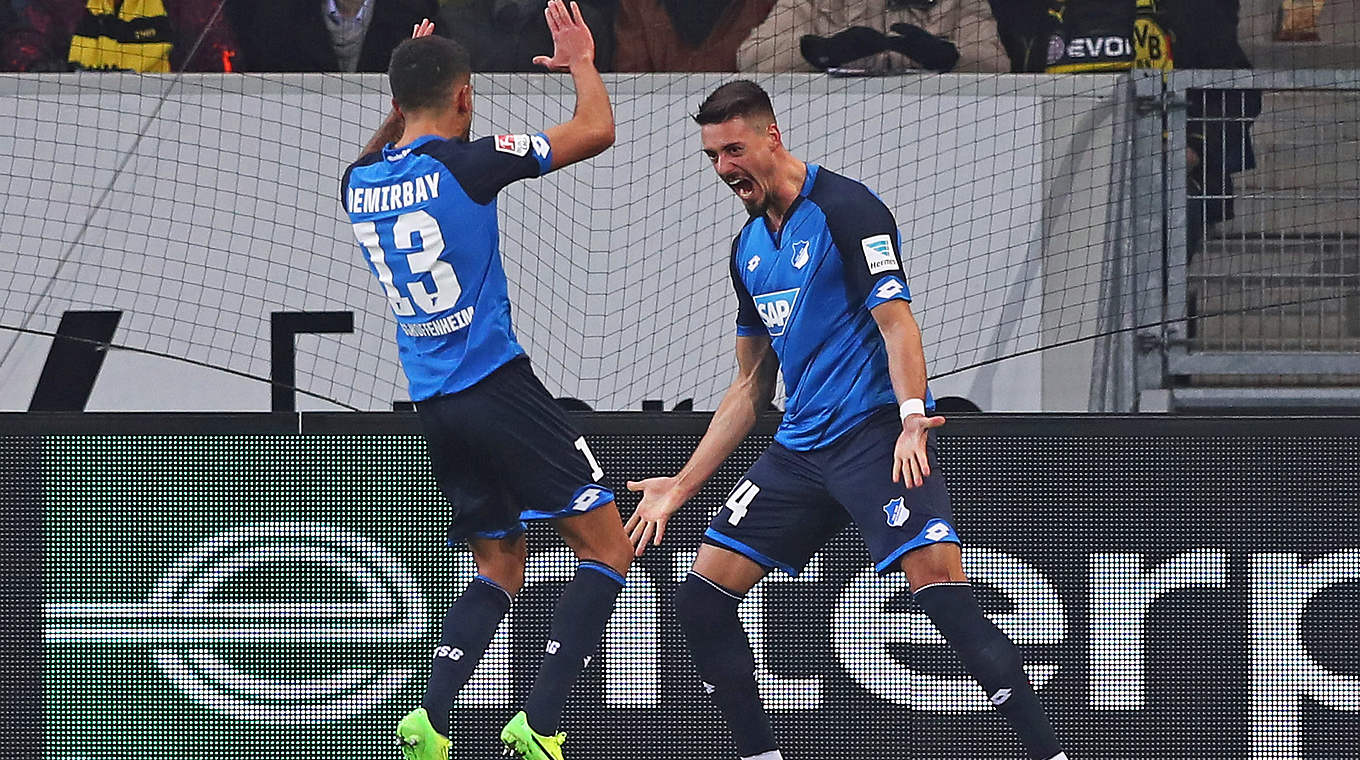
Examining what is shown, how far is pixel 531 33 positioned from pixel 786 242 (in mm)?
3502

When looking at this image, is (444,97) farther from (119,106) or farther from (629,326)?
(119,106)

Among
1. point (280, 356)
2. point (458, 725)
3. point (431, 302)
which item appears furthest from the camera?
point (280, 356)

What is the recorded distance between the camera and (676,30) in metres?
7.90

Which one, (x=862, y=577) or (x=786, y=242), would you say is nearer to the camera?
(x=786, y=242)

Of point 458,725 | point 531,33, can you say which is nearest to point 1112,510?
point 458,725

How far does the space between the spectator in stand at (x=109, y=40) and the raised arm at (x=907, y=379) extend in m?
4.21

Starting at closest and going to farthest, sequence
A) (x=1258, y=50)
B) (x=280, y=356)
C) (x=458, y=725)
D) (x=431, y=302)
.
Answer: (x=431, y=302), (x=458, y=725), (x=280, y=356), (x=1258, y=50)

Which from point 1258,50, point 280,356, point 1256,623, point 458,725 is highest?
point 1258,50

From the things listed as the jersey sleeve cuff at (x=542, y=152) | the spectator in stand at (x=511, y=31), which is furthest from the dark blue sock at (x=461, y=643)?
the spectator in stand at (x=511, y=31)

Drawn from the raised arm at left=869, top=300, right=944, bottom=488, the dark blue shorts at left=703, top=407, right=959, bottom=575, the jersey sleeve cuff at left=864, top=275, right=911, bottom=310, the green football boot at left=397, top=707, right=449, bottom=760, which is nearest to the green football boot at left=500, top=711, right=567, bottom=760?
the green football boot at left=397, top=707, right=449, bottom=760

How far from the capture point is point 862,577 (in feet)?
17.6

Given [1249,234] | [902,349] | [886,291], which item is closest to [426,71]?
[886,291]

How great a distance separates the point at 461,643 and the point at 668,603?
0.89 m

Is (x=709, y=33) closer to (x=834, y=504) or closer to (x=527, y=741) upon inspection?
(x=834, y=504)
